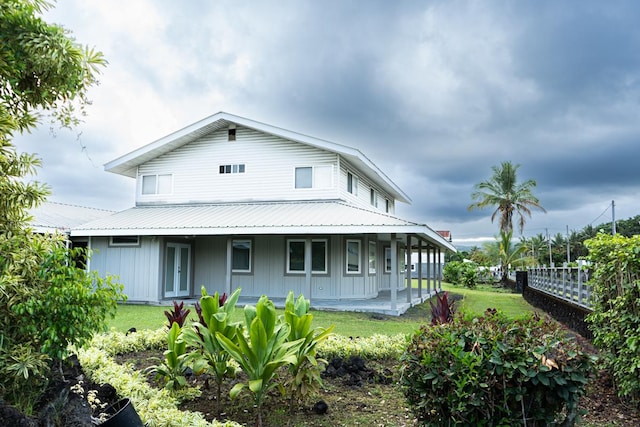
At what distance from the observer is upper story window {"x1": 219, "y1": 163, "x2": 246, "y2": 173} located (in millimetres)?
18923

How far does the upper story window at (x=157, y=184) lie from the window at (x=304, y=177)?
5504 millimetres

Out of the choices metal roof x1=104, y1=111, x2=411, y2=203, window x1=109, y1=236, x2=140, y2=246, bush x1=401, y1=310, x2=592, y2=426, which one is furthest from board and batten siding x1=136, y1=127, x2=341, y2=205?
bush x1=401, y1=310, x2=592, y2=426

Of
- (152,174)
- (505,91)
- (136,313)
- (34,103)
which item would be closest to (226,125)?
(152,174)

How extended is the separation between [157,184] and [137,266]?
4018 mm

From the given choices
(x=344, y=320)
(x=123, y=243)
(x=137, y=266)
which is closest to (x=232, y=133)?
(x=123, y=243)

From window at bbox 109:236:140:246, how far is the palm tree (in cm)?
2979

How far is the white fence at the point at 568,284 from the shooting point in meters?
11.7

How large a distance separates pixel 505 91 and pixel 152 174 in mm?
14037

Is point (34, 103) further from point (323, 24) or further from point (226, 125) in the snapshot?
point (226, 125)

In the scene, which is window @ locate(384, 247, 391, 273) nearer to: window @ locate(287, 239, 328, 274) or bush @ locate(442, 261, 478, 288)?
window @ locate(287, 239, 328, 274)

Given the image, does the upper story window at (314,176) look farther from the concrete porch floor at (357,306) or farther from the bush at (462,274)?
the bush at (462,274)

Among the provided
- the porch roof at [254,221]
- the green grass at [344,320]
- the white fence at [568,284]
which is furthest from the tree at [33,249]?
the porch roof at [254,221]

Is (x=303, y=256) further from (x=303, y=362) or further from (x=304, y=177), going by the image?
(x=303, y=362)

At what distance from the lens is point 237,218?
16.6 meters
